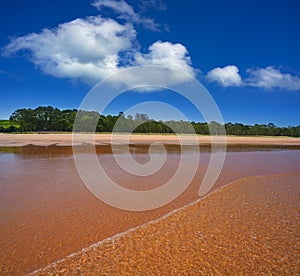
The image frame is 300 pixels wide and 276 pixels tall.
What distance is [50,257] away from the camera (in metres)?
3.61

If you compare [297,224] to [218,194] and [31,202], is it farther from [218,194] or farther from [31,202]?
[31,202]

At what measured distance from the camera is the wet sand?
10.1ft

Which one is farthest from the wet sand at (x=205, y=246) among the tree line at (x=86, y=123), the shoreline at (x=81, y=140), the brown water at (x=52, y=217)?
the tree line at (x=86, y=123)

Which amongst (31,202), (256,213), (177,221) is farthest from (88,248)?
(256,213)

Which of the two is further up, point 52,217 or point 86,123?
point 86,123

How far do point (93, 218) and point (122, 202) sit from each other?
131 cm

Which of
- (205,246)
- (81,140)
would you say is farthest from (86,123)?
(205,246)

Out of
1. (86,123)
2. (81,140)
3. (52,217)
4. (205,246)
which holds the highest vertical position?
(86,123)

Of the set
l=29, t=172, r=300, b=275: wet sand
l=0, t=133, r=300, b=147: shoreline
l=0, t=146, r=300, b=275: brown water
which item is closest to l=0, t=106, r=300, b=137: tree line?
l=0, t=133, r=300, b=147: shoreline

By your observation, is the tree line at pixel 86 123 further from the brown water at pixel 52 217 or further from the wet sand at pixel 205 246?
the wet sand at pixel 205 246

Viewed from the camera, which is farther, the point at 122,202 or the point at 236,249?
the point at 122,202

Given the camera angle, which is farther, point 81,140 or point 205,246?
point 81,140

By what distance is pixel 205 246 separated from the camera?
11.8 ft

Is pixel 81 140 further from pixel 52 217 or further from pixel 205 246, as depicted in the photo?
pixel 205 246
